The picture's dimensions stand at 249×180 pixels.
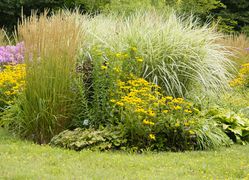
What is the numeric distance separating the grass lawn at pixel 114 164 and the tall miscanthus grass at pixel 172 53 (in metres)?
1.46

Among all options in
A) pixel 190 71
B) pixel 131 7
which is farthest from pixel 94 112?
pixel 131 7

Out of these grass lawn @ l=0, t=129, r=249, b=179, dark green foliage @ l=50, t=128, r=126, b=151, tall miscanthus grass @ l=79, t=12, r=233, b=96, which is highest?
tall miscanthus grass @ l=79, t=12, r=233, b=96

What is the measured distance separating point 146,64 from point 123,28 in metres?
1.03

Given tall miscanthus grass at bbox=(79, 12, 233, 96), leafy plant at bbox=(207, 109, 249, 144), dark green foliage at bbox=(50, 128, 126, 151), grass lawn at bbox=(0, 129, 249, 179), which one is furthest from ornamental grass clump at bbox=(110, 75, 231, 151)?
tall miscanthus grass at bbox=(79, 12, 233, 96)

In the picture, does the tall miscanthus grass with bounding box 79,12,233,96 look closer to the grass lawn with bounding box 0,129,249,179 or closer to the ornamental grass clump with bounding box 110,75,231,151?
the ornamental grass clump with bounding box 110,75,231,151

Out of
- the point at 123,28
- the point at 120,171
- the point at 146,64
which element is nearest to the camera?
the point at 120,171

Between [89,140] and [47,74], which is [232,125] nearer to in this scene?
[89,140]

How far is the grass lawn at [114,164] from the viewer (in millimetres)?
4852

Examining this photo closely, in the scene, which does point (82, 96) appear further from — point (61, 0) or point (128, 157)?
point (61, 0)

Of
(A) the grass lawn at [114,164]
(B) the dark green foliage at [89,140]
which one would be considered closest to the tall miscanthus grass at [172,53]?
(B) the dark green foliage at [89,140]

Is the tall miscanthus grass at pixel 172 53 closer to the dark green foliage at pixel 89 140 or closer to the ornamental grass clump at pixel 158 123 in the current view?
the ornamental grass clump at pixel 158 123

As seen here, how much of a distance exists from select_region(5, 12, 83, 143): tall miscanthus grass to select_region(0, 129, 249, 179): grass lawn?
0.49 m

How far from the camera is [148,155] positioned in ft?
19.6

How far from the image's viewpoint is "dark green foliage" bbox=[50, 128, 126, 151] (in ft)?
20.2
